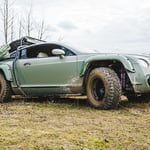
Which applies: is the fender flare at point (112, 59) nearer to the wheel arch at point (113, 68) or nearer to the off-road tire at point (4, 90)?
the wheel arch at point (113, 68)

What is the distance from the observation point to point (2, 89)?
700cm

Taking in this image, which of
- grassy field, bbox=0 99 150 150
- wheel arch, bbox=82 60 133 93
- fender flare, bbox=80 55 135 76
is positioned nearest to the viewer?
grassy field, bbox=0 99 150 150

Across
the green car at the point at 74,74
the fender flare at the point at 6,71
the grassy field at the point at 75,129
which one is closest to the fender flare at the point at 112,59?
the green car at the point at 74,74

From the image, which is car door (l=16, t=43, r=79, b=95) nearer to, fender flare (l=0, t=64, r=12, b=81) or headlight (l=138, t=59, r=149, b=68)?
fender flare (l=0, t=64, r=12, b=81)

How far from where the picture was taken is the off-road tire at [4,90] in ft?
22.8

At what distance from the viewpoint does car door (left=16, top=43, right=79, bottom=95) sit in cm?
596

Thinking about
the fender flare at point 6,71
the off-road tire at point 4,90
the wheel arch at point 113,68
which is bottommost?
the off-road tire at point 4,90

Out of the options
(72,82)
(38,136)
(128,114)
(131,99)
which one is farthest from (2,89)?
(38,136)

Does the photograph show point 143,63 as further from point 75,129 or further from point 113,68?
point 75,129

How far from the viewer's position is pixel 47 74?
6.32 m

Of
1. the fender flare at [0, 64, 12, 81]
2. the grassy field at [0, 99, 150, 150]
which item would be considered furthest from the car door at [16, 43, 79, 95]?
the grassy field at [0, 99, 150, 150]

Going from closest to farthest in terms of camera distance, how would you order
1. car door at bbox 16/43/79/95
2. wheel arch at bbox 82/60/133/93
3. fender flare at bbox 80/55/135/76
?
fender flare at bbox 80/55/135/76, wheel arch at bbox 82/60/133/93, car door at bbox 16/43/79/95

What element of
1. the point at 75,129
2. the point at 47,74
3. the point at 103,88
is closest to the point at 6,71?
the point at 47,74

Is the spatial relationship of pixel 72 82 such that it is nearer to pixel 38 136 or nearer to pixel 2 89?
pixel 2 89
